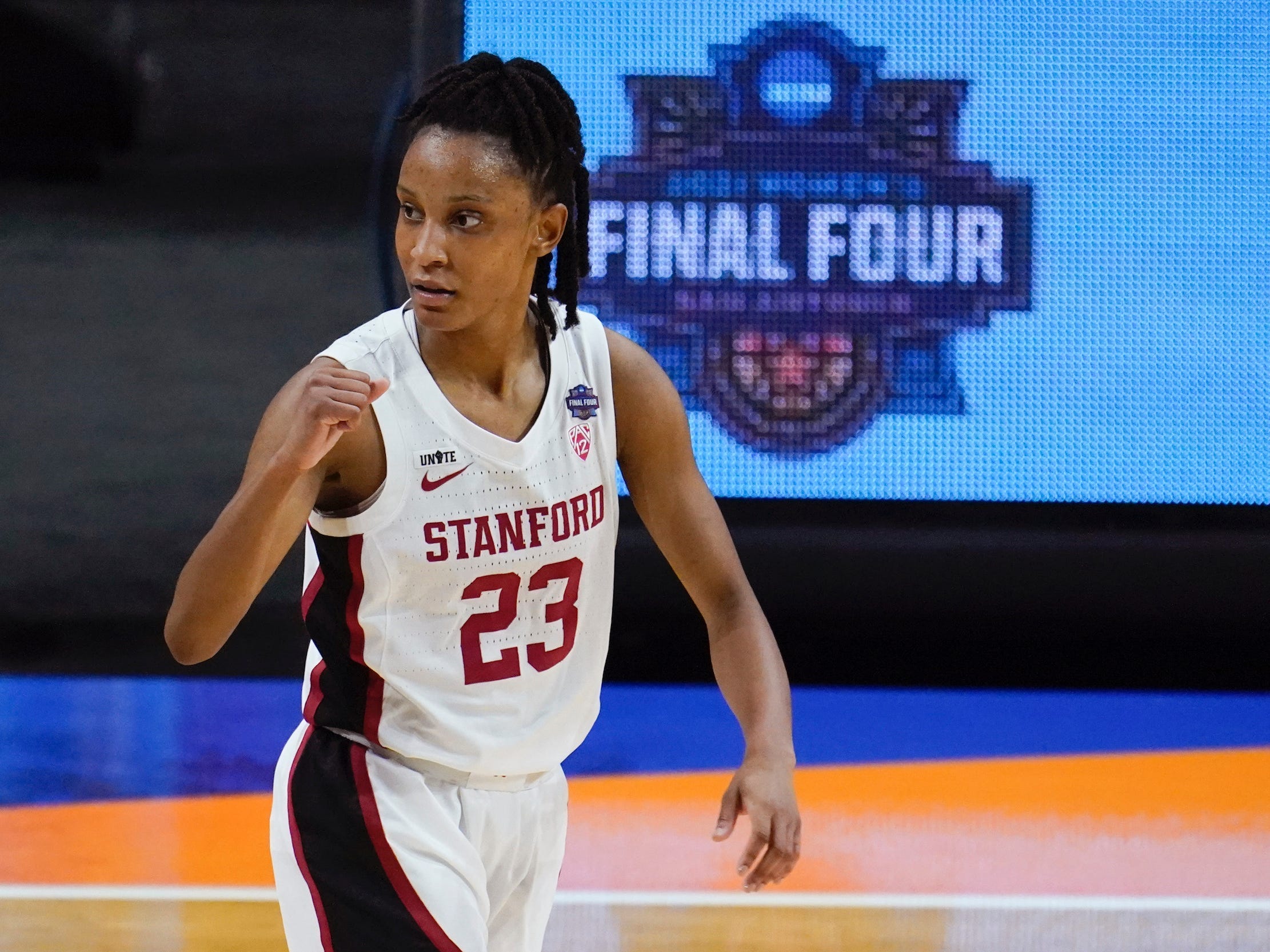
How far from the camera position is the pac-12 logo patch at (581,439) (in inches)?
78.2

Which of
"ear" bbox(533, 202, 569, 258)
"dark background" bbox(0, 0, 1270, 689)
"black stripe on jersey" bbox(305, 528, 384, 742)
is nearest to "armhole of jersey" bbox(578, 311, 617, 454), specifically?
"ear" bbox(533, 202, 569, 258)

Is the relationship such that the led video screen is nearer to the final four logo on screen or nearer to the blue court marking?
the final four logo on screen

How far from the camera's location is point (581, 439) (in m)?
2.00

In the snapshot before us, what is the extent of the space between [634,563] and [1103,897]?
179 cm

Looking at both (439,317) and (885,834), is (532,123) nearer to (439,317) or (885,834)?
(439,317)

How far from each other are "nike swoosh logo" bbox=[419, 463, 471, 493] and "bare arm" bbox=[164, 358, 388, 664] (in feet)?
0.57

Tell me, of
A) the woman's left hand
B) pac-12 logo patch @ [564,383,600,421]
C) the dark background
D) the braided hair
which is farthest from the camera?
the dark background

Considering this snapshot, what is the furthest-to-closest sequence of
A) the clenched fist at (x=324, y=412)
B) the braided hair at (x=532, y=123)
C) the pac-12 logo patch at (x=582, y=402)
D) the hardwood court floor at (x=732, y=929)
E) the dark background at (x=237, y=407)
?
the dark background at (x=237, y=407), the hardwood court floor at (x=732, y=929), the pac-12 logo patch at (x=582, y=402), the braided hair at (x=532, y=123), the clenched fist at (x=324, y=412)

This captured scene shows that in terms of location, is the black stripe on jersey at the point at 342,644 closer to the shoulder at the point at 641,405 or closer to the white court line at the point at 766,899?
the shoulder at the point at 641,405

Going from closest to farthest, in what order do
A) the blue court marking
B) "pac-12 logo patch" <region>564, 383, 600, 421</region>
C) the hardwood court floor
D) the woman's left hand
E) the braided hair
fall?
1. the woman's left hand
2. the braided hair
3. "pac-12 logo patch" <region>564, 383, 600, 421</region>
4. the hardwood court floor
5. the blue court marking

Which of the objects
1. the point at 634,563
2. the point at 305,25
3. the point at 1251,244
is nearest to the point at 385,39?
the point at 305,25

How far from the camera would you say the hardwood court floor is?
287cm

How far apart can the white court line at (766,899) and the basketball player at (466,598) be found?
1.10 meters

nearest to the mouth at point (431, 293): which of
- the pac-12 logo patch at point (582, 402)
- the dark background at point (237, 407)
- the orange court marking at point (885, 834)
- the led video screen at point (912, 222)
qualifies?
the pac-12 logo patch at point (582, 402)
